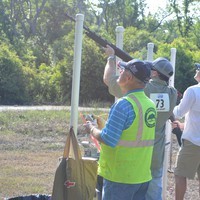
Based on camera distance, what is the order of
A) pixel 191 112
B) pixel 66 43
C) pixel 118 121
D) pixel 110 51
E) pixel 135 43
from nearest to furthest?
1. pixel 118 121
2. pixel 110 51
3. pixel 191 112
4. pixel 135 43
5. pixel 66 43

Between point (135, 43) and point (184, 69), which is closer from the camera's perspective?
point (184, 69)

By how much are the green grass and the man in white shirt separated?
1.98 metres

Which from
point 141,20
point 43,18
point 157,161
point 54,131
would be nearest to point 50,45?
point 43,18

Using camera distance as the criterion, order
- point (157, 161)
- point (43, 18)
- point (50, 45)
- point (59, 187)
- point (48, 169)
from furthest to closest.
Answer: point (43, 18) < point (50, 45) < point (48, 169) < point (157, 161) < point (59, 187)

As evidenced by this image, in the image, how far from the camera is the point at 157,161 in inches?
177

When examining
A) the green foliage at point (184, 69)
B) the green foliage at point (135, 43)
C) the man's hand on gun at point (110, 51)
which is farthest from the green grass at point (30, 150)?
the green foliage at point (135, 43)

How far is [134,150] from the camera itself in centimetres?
365

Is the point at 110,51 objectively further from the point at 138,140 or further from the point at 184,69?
the point at 184,69

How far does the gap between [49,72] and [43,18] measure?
913 inches

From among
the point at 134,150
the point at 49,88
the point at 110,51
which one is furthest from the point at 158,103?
the point at 49,88

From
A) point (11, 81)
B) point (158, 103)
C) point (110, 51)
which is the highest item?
point (110, 51)

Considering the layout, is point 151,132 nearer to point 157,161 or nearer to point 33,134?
point 157,161

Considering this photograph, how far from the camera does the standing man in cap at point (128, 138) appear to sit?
3555 millimetres

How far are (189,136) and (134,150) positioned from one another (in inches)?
77.3
